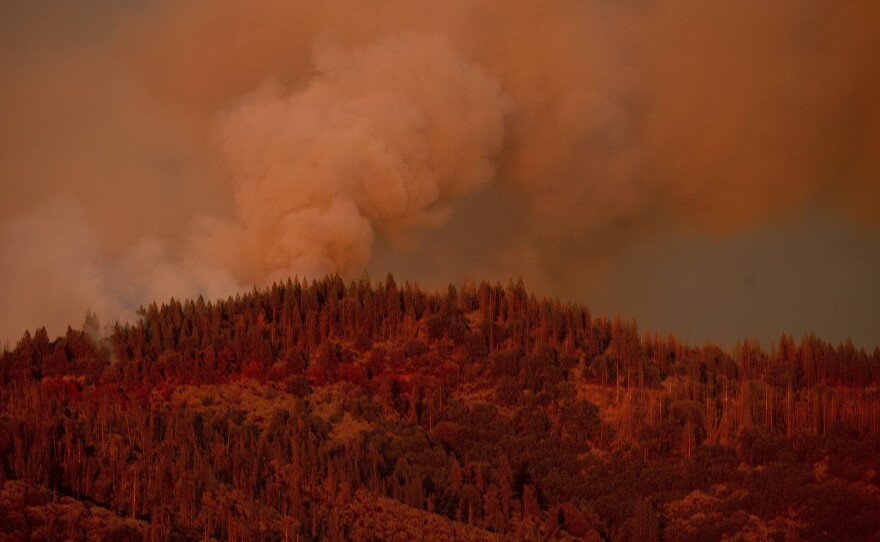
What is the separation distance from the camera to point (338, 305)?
4469 inches

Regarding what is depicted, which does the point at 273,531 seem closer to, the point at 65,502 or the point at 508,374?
the point at 65,502

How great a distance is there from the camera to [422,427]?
94500 mm

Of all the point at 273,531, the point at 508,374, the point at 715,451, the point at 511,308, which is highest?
the point at 511,308

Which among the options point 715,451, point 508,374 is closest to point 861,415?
point 715,451

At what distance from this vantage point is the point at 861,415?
95250mm

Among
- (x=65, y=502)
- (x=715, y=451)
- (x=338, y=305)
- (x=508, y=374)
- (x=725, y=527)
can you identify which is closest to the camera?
(x=65, y=502)

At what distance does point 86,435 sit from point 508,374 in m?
33.8

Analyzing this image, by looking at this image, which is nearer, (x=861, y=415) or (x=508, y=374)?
(x=861, y=415)

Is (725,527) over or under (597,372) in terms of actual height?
under

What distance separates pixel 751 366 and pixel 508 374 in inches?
813

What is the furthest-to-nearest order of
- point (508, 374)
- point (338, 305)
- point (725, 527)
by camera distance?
point (338, 305) < point (508, 374) < point (725, 527)

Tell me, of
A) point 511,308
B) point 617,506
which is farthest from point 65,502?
point 511,308

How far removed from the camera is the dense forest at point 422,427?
7856 cm

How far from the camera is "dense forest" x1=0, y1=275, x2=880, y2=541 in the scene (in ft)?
258
